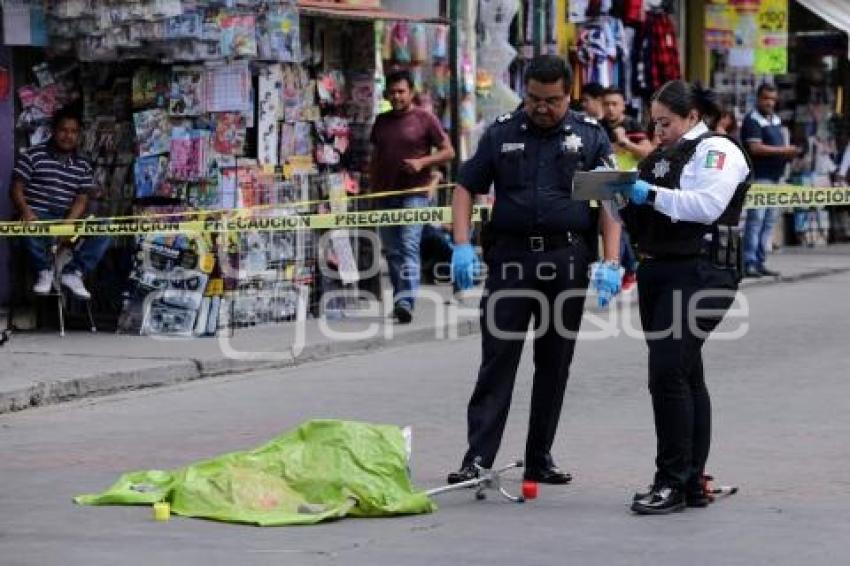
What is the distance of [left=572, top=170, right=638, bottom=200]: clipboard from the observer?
8672mm

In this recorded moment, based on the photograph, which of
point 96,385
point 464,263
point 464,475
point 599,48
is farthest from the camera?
point 599,48

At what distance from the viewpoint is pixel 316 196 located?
54.3 feet

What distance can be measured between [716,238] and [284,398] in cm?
448

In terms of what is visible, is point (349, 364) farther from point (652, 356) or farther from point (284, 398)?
point (652, 356)

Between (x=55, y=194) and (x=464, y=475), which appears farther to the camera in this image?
(x=55, y=194)

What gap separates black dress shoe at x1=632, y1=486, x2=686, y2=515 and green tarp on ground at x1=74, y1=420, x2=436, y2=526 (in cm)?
87

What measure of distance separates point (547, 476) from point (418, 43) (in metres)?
10.2

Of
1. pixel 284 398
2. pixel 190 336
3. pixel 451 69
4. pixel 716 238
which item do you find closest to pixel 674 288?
pixel 716 238

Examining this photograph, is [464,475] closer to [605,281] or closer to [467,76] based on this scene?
[605,281]

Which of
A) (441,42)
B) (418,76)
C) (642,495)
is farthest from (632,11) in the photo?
(642,495)

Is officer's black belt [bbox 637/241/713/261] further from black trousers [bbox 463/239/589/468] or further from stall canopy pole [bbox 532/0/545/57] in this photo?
stall canopy pole [bbox 532/0/545/57]

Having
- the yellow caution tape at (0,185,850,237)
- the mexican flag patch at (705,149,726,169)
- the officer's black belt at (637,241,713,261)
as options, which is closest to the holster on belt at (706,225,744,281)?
the officer's black belt at (637,241,713,261)

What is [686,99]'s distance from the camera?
8922 millimetres

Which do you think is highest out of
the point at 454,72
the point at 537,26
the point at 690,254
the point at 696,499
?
the point at 537,26
